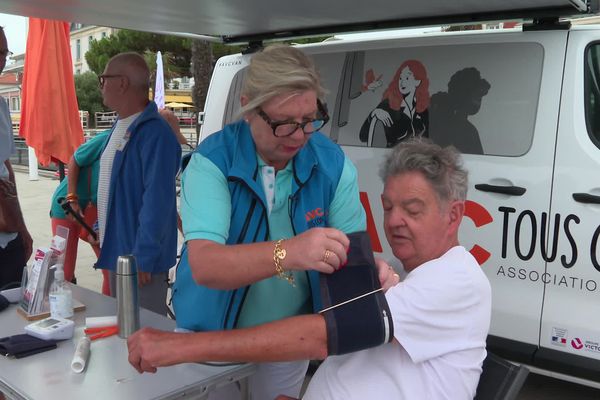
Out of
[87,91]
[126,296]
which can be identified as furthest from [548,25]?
[87,91]

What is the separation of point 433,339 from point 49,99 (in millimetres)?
4130

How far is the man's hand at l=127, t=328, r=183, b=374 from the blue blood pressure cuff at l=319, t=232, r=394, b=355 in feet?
1.18

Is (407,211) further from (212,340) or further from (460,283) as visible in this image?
(212,340)

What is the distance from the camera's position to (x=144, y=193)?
2.69 m

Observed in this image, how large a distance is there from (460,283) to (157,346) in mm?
688

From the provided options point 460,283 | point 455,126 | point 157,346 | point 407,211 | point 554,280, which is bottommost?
point 554,280


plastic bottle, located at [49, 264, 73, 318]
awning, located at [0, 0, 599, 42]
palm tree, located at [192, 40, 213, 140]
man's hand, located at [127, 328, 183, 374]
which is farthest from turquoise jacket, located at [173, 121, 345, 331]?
palm tree, located at [192, 40, 213, 140]

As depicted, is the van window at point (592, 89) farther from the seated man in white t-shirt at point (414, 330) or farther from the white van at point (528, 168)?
the seated man in white t-shirt at point (414, 330)

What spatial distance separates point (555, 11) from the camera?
2912mm

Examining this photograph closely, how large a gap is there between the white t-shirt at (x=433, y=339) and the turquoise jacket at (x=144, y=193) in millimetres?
1488

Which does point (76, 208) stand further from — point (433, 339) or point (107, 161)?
point (433, 339)

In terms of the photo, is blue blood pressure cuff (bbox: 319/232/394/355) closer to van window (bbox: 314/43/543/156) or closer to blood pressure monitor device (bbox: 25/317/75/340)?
blood pressure monitor device (bbox: 25/317/75/340)

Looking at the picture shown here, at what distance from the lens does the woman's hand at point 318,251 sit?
1229 millimetres

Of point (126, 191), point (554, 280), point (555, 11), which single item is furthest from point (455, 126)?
point (126, 191)
